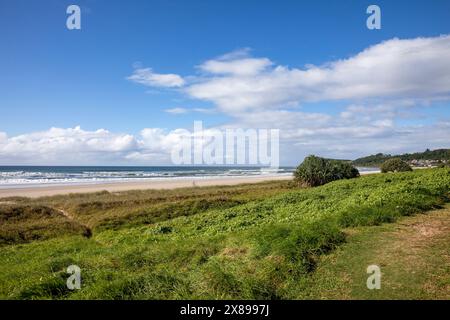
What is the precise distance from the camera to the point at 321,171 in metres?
45.0

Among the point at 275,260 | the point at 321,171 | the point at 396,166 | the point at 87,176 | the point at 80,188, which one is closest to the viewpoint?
the point at 275,260

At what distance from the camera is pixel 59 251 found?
1716 cm

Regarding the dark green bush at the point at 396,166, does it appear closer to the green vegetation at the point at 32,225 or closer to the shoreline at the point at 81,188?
the shoreline at the point at 81,188

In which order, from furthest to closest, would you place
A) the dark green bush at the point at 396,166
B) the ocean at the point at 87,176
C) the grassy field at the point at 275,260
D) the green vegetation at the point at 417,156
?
the green vegetation at the point at 417,156 → the ocean at the point at 87,176 → the dark green bush at the point at 396,166 → the grassy field at the point at 275,260

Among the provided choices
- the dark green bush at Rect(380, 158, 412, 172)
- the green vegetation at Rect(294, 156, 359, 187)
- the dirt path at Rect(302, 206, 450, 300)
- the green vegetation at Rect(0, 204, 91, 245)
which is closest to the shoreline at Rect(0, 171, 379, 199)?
the green vegetation at Rect(0, 204, 91, 245)

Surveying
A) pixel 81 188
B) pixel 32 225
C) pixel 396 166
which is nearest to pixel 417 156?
pixel 396 166

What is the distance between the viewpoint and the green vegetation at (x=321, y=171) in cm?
4519

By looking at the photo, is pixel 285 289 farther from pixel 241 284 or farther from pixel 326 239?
pixel 326 239

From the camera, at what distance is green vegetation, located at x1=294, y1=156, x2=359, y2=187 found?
148ft

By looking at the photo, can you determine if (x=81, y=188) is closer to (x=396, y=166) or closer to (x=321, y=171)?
(x=321, y=171)

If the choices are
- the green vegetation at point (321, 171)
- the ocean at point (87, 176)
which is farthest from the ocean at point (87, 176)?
the green vegetation at point (321, 171)

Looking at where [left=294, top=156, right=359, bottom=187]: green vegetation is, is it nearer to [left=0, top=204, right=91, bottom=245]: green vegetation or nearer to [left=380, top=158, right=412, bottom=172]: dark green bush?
[left=380, top=158, right=412, bottom=172]: dark green bush

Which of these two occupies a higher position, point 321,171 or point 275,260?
point 321,171
